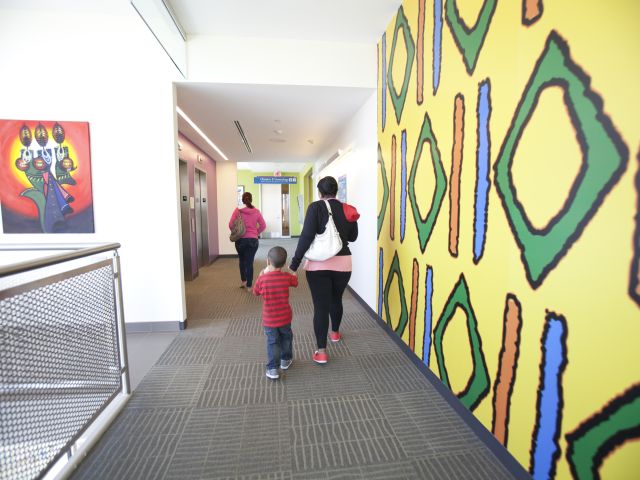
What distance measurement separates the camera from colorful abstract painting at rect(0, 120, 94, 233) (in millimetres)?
2963

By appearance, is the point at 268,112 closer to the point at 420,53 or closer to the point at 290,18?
the point at 290,18

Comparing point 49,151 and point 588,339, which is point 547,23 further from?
point 49,151

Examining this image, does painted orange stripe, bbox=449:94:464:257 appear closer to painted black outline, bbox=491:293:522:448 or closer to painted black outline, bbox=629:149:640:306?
painted black outline, bbox=491:293:522:448

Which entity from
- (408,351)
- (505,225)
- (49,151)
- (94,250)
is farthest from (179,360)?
(505,225)

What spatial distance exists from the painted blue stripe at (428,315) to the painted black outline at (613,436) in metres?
1.13

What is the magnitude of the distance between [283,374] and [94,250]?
1.56m

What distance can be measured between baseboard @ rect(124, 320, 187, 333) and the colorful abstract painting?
112 centimetres

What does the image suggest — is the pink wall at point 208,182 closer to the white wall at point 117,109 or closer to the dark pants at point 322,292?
the white wall at point 117,109

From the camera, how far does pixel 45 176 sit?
119 inches

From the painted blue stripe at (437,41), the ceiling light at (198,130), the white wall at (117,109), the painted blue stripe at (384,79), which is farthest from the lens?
the ceiling light at (198,130)

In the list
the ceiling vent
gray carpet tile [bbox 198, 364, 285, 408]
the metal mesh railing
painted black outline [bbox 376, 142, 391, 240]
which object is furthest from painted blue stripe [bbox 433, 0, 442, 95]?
the ceiling vent

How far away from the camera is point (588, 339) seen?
1146 millimetres

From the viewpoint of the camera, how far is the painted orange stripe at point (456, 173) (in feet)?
6.25

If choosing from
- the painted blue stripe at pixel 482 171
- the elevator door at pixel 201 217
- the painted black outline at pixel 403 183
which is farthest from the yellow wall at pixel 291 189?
the painted blue stripe at pixel 482 171
